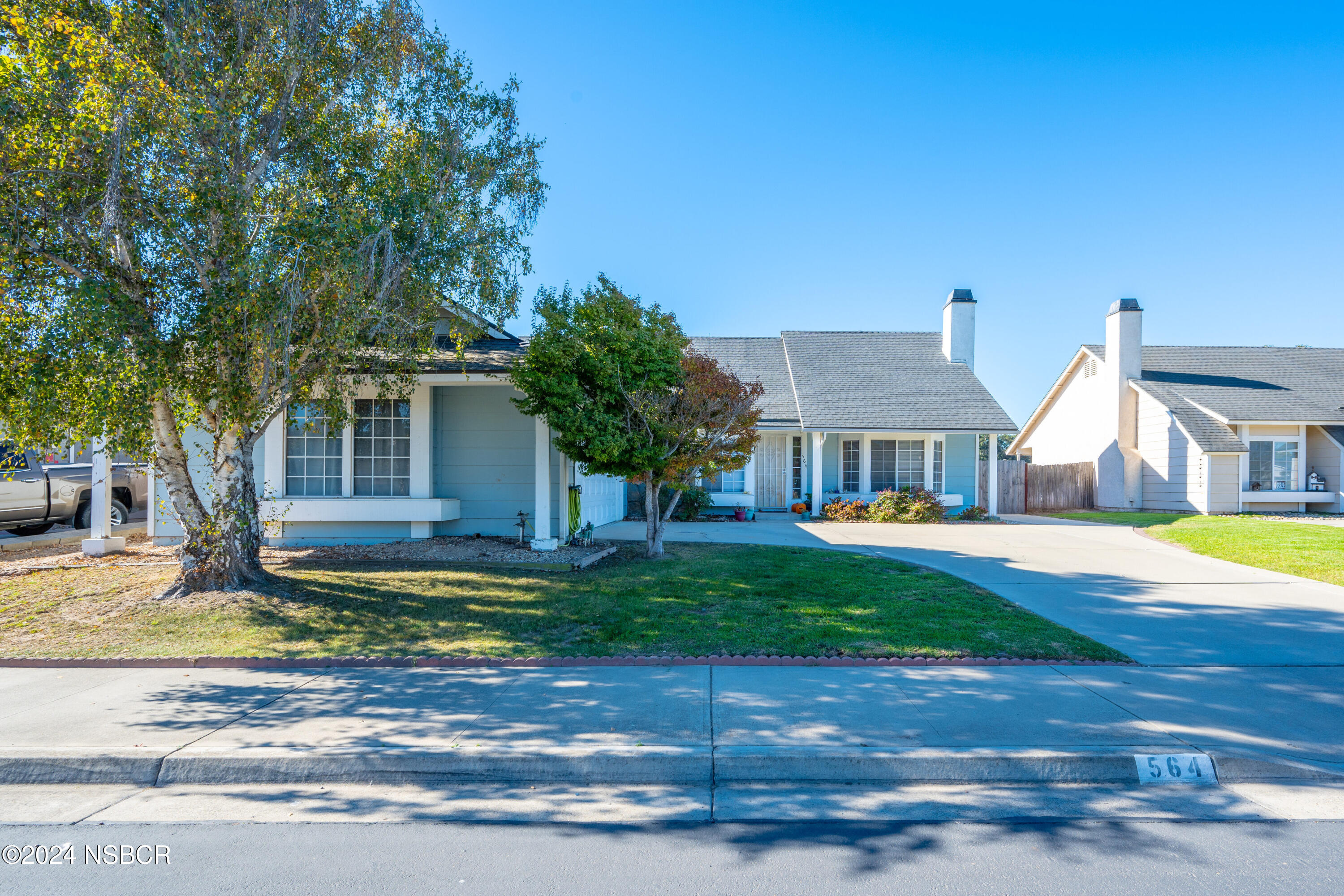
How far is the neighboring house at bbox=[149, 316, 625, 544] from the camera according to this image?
12148 millimetres

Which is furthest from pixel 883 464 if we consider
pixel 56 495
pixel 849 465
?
pixel 56 495

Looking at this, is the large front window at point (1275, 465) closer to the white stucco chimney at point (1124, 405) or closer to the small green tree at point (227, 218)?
the white stucco chimney at point (1124, 405)

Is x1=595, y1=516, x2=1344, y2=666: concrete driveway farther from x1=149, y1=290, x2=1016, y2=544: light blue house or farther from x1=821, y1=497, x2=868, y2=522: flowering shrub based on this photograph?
x1=149, y1=290, x2=1016, y2=544: light blue house

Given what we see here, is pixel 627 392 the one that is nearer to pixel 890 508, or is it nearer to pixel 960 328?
pixel 890 508

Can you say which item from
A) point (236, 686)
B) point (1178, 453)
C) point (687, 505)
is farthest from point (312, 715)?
point (1178, 453)

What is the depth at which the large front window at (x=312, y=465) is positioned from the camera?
12500 mm

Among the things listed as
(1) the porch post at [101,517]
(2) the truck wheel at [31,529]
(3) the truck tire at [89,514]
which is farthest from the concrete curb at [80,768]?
(2) the truck wheel at [31,529]

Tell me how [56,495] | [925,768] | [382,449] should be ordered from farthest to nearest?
[56,495] → [382,449] → [925,768]

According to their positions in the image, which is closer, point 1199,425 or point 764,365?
point 1199,425

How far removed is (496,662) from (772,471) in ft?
53.8

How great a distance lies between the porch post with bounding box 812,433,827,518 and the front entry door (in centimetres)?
135

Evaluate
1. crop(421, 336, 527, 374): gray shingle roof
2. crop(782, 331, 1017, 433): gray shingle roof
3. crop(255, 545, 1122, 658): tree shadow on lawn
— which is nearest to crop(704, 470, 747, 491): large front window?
crop(782, 331, 1017, 433): gray shingle roof

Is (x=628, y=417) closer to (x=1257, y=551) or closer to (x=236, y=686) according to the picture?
(x=236, y=686)

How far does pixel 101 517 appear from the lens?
11961 millimetres
